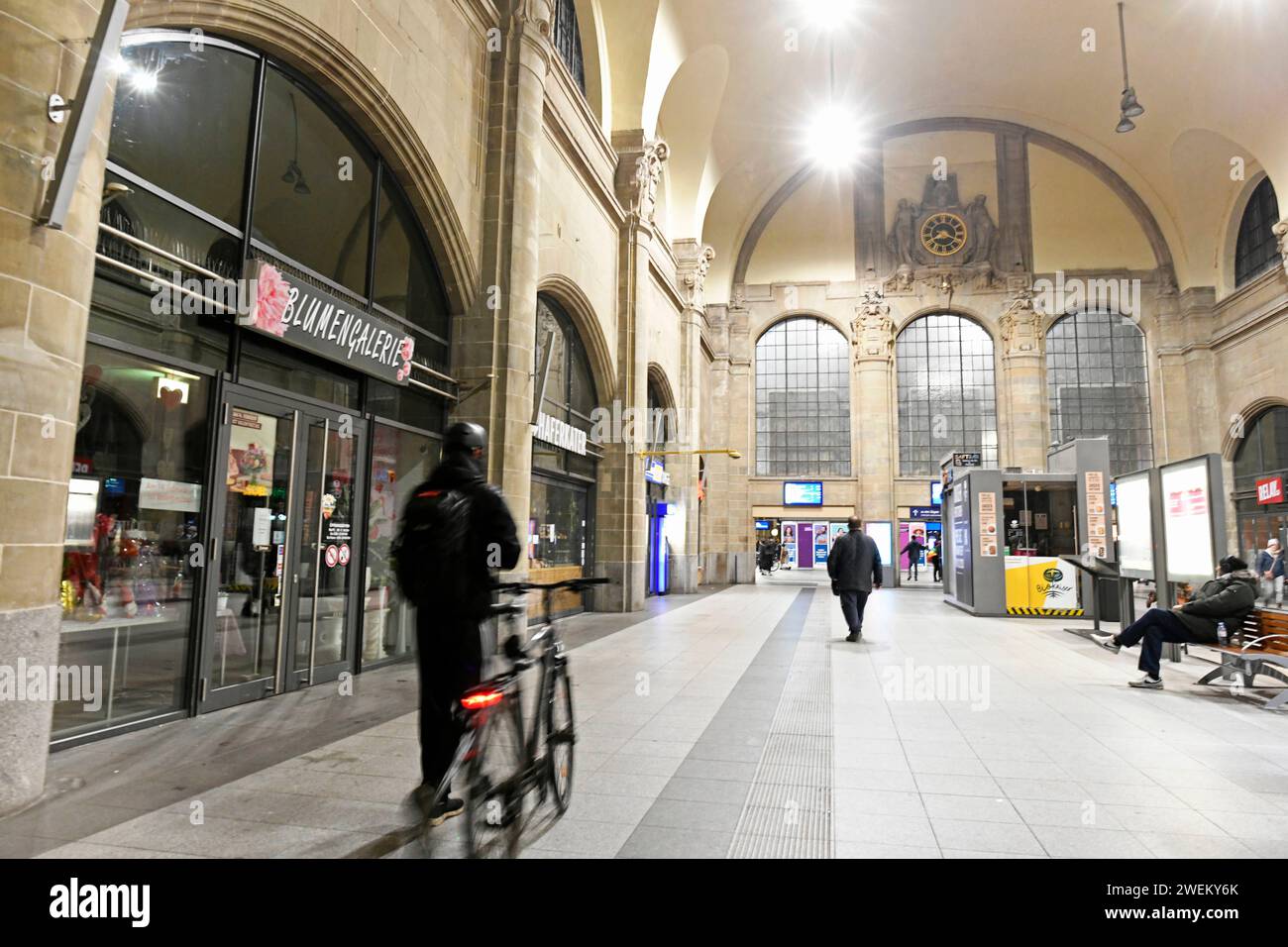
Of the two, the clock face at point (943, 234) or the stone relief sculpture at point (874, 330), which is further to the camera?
the clock face at point (943, 234)

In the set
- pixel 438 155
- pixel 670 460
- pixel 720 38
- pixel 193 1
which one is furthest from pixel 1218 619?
pixel 720 38

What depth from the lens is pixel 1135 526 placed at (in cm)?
970

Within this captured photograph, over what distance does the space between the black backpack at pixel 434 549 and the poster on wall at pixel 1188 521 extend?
824 cm

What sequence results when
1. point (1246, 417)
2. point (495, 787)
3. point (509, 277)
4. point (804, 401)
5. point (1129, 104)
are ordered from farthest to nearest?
point (804, 401)
point (1246, 417)
point (1129, 104)
point (509, 277)
point (495, 787)

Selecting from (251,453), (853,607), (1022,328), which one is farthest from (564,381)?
(1022,328)

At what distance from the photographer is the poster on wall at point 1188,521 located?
26.0ft

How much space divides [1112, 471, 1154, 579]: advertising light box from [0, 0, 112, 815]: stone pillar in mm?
10533

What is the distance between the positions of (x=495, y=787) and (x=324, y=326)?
15.9ft

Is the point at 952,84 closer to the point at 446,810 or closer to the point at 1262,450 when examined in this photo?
the point at 1262,450

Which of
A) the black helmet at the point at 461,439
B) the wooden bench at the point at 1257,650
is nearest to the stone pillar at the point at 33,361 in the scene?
the black helmet at the point at 461,439

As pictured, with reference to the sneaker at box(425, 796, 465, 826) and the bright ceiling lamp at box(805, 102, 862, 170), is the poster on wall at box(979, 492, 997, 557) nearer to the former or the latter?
the sneaker at box(425, 796, 465, 826)

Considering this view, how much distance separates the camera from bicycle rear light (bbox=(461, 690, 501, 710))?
2.73 meters

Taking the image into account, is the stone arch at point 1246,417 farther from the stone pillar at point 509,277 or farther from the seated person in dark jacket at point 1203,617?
the stone pillar at point 509,277

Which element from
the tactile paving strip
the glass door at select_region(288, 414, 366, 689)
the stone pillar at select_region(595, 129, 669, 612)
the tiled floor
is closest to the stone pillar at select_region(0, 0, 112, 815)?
the tiled floor
